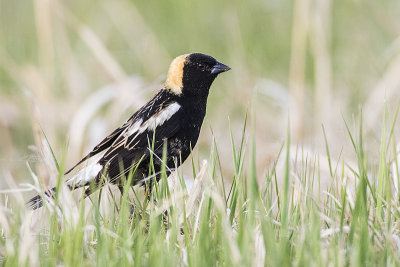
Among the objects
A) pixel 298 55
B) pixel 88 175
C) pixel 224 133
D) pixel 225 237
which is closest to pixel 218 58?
pixel 224 133

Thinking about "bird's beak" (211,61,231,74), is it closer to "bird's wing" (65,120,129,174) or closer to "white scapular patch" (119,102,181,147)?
"white scapular patch" (119,102,181,147)

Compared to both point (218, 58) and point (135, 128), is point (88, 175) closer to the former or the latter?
point (135, 128)

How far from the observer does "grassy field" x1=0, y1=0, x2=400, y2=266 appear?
1865 millimetres

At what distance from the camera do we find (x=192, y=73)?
3344 mm

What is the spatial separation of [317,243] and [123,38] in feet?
19.0

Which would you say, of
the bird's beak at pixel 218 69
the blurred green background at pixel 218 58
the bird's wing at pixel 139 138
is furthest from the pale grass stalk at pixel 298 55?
the bird's wing at pixel 139 138

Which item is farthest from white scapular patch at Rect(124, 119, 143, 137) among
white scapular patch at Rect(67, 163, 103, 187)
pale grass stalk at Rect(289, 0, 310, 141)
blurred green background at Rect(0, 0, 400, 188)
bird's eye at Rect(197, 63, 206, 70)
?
pale grass stalk at Rect(289, 0, 310, 141)

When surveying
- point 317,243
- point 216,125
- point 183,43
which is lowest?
point 317,243

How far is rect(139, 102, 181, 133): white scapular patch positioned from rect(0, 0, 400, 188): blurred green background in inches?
57.3

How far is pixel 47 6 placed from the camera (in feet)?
15.1

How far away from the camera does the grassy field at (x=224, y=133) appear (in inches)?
73.4

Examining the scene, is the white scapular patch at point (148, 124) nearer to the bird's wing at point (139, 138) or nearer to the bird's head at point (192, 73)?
the bird's wing at point (139, 138)

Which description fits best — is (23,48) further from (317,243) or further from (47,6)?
(317,243)

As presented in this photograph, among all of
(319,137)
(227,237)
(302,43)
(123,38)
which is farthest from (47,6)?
(227,237)
